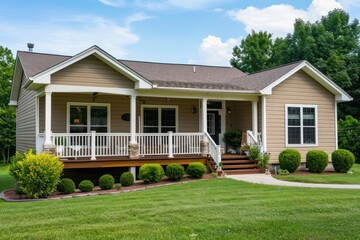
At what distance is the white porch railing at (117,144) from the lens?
12.9 meters

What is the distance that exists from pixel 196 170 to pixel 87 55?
558cm

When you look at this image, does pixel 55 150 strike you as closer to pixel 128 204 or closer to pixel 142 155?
pixel 142 155

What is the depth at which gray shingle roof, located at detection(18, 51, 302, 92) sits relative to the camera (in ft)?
49.7

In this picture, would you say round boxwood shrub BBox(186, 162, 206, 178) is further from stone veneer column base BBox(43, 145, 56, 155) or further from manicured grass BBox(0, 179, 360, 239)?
stone veneer column base BBox(43, 145, 56, 155)

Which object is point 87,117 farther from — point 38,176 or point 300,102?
point 300,102

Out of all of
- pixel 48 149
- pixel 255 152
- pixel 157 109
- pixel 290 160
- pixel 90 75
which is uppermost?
pixel 90 75

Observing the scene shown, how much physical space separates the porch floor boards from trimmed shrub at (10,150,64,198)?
1.50m

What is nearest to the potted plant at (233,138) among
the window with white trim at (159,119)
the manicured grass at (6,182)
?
the window with white trim at (159,119)

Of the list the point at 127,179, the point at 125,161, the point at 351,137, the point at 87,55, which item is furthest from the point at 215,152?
the point at 351,137

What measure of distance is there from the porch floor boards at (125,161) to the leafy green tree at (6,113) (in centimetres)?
2093

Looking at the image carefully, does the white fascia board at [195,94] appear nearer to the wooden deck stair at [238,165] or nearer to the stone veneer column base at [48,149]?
the wooden deck stair at [238,165]

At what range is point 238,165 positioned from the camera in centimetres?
1480

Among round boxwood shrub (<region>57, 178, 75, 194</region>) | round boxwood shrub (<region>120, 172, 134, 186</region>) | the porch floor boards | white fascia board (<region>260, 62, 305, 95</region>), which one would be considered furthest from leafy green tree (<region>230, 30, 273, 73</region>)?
round boxwood shrub (<region>57, 178, 75, 194</region>)

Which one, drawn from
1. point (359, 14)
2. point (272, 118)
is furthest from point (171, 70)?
point (359, 14)
